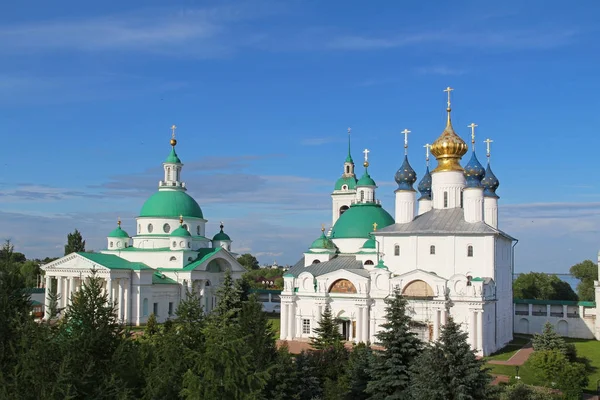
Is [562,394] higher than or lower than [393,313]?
lower

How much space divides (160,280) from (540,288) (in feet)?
110

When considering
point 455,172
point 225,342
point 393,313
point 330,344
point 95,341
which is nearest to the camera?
point 225,342

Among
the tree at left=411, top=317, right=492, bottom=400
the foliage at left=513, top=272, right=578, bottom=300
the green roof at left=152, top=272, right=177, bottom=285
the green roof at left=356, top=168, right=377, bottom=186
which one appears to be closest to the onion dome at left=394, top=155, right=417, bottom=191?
the green roof at left=356, top=168, right=377, bottom=186

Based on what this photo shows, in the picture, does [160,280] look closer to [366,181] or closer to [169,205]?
[169,205]

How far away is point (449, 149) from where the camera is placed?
3766cm

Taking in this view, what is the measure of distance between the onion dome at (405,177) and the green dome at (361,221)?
4913 mm

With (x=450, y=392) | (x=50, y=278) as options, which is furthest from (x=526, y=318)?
(x=50, y=278)

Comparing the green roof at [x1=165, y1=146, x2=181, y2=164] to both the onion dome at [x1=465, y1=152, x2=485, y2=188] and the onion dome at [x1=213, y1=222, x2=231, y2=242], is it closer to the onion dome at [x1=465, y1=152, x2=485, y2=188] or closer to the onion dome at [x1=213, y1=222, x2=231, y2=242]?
the onion dome at [x1=213, y1=222, x2=231, y2=242]

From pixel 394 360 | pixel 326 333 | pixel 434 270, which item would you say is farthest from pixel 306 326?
pixel 394 360

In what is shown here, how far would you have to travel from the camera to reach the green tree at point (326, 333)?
29750 millimetres

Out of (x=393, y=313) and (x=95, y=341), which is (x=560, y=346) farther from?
(x=95, y=341)

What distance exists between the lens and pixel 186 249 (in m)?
49.2

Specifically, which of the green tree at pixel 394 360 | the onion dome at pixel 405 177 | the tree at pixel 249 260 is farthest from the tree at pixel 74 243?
the tree at pixel 249 260

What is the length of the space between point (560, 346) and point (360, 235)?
15368 millimetres
